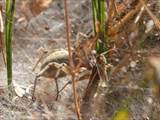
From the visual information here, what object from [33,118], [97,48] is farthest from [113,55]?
[33,118]

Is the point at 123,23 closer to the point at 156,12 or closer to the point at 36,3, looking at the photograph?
the point at 156,12

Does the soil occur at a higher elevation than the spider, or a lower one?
lower

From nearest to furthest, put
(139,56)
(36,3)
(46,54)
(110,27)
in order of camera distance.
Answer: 1. (139,56)
2. (110,27)
3. (46,54)
4. (36,3)

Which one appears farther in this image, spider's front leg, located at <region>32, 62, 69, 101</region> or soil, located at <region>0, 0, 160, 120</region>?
spider's front leg, located at <region>32, 62, 69, 101</region>

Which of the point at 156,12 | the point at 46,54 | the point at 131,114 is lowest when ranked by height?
the point at 131,114

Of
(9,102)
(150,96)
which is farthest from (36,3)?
(150,96)

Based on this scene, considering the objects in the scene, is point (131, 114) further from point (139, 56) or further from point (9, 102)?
point (9, 102)

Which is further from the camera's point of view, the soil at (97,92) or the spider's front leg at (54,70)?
the spider's front leg at (54,70)

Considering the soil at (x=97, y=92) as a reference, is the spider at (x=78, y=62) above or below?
above

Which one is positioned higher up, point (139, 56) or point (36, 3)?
point (36, 3)

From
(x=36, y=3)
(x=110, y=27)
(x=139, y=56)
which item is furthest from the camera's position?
(x=36, y=3)

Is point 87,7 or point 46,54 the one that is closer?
point 46,54
